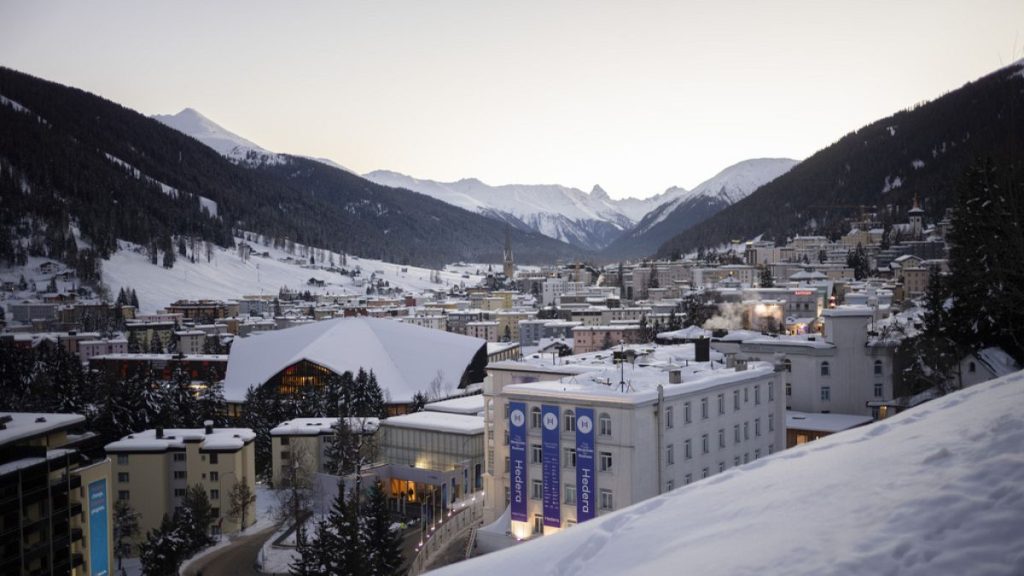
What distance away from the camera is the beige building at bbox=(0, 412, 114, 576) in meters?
19.8

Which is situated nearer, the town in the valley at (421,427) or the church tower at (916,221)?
the town in the valley at (421,427)

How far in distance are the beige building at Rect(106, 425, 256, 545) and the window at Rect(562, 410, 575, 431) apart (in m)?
17.0

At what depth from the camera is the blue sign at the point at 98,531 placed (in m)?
24.1

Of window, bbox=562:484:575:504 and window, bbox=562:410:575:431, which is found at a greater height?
window, bbox=562:410:575:431

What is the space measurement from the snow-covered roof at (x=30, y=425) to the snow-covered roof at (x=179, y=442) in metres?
7.75

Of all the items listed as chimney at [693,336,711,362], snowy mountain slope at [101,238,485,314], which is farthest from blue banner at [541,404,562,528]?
snowy mountain slope at [101,238,485,314]

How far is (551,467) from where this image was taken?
72.0ft

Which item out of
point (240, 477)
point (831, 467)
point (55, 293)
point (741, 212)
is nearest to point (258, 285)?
point (55, 293)

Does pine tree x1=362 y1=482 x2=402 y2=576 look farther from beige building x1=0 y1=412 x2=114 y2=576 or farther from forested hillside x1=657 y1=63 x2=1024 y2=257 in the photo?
forested hillside x1=657 y1=63 x2=1024 y2=257

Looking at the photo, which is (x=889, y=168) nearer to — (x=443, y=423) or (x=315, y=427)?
(x=443, y=423)

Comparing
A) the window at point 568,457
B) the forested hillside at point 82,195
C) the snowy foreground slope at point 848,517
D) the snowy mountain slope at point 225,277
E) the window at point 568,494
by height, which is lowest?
the window at point 568,494

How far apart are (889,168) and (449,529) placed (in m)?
143

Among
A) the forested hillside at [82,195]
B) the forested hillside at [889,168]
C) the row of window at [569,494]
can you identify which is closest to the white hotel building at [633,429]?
the row of window at [569,494]

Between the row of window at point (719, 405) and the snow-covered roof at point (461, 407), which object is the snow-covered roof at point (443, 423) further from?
the row of window at point (719, 405)
